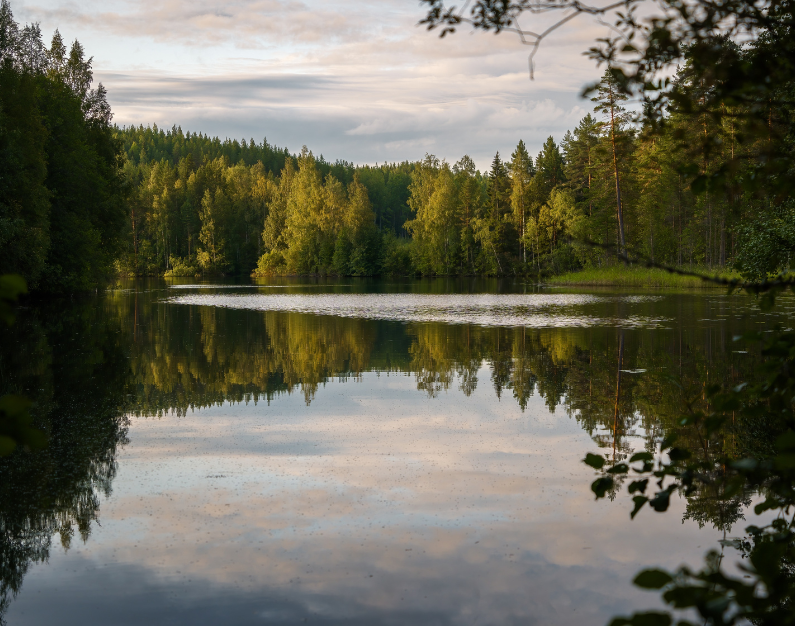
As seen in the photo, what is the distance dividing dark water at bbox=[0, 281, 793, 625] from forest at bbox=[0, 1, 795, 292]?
152 cm

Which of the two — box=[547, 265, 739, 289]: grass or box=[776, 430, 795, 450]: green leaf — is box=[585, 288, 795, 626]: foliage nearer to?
box=[776, 430, 795, 450]: green leaf

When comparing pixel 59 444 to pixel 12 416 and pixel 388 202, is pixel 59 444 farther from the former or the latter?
pixel 388 202

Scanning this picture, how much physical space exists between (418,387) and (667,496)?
11.4 m

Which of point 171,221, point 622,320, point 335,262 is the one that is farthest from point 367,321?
point 171,221

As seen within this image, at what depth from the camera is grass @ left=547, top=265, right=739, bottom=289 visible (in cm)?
4981

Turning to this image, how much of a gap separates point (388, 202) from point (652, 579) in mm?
152783

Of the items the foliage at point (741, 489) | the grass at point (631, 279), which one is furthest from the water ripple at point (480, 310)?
the foliage at point (741, 489)

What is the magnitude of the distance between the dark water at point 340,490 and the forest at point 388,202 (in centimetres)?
152

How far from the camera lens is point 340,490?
7.84 m

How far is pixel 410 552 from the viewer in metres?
6.17

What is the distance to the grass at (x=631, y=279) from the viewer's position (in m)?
49.8

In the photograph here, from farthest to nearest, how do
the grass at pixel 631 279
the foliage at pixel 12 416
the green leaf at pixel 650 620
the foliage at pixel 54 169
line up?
the grass at pixel 631 279 < the foliage at pixel 54 169 < the foliage at pixel 12 416 < the green leaf at pixel 650 620

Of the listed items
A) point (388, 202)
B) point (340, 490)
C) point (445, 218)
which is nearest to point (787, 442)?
point (340, 490)

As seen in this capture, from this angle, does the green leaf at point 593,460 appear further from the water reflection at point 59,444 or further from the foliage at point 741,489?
the water reflection at point 59,444
